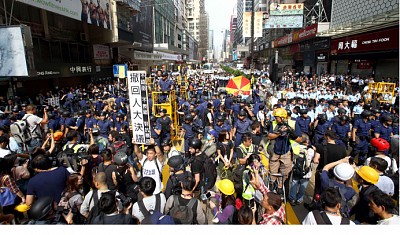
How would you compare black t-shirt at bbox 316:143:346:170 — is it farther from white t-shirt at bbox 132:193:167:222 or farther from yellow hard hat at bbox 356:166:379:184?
white t-shirt at bbox 132:193:167:222

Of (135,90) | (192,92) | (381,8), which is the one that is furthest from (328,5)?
(135,90)

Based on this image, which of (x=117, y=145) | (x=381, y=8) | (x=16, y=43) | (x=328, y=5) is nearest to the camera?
(x=117, y=145)

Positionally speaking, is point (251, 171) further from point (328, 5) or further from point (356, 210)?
point (328, 5)

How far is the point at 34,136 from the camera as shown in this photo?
19.6 ft

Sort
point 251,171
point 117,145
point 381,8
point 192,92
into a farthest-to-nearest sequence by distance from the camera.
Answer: point 192,92, point 381,8, point 117,145, point 251,171

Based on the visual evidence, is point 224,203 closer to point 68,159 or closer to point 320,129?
point 68,159

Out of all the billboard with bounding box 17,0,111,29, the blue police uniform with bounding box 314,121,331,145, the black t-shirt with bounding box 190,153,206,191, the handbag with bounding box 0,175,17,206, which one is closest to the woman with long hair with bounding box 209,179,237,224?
the black t-shirt with bounding box 190,153,206,191

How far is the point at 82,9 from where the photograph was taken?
47.6ft

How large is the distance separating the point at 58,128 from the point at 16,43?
131 inches

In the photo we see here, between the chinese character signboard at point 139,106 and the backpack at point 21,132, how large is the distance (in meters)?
2.66

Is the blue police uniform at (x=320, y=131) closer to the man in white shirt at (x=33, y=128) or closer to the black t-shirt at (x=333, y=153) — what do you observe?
the black t-shirt at (x=333, y=153)

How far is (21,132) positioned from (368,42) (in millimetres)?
19146

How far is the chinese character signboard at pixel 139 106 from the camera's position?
16.7 ft

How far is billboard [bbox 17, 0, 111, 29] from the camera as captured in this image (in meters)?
11.1
